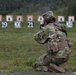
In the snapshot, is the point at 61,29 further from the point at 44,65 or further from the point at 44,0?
the point at 44,0

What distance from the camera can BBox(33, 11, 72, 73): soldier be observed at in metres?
7.48

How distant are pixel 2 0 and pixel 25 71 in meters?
59.3

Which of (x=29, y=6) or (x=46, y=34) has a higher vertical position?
(x=46, y=34)

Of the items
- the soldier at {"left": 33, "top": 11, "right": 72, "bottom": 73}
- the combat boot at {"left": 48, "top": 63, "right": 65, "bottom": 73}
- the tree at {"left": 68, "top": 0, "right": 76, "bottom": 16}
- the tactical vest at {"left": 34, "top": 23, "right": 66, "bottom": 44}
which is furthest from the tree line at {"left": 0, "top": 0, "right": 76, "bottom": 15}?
the combat boot at {"left": 48, "top": 63, "right": 65, "bottom": 73}

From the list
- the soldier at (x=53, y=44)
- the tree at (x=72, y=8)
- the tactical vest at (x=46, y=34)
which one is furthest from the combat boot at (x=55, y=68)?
the tree at (x=72, y=8)

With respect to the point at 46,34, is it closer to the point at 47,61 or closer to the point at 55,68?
the point at 47,61

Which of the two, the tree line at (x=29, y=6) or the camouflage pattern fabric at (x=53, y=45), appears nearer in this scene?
the camouflage pattern fabric at (x=53, y=45)

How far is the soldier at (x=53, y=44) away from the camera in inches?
294

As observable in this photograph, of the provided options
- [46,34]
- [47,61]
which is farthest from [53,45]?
[47,61]

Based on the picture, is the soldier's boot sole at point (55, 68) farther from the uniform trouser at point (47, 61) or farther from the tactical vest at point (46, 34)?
the tactical vest at point (46, 34)

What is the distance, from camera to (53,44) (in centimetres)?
742

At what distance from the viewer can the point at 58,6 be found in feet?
214

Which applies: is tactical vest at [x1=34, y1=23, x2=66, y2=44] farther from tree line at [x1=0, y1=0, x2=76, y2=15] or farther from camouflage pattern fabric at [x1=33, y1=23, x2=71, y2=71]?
tree line at [x1=0, y1=0, x2=76, y2=15]

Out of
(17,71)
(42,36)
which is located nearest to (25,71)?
(17,71)
